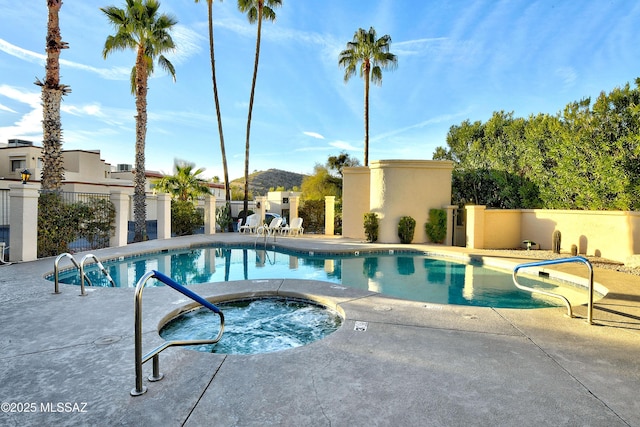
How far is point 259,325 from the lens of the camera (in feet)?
16.5

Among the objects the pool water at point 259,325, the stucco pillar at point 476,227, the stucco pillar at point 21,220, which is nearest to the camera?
the pool water at point 259,325

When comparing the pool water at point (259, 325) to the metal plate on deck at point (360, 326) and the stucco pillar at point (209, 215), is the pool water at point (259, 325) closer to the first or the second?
the metal plate on deck at point (360, 326)

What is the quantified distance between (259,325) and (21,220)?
25.2 ft

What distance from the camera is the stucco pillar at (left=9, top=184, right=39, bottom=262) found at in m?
8.62

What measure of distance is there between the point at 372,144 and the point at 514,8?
41.7 ft

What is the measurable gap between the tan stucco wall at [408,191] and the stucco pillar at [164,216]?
8935 mm

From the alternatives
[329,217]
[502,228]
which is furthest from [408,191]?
[329,217]

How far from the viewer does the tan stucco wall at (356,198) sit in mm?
15992

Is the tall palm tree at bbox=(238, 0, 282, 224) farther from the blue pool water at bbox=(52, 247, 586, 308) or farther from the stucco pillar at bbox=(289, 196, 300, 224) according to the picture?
the blue pool water at bbox=(52, 247, 586, 308)

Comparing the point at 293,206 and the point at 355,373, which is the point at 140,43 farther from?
the point at 355,373

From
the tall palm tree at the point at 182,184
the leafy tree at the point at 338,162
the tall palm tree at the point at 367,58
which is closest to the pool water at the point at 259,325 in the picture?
the tall palm tree at the point at 182,184

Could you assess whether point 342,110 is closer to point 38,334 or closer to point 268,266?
point 268,266

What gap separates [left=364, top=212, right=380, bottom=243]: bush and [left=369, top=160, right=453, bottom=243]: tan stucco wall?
21 centimetres

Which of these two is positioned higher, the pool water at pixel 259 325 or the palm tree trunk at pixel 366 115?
the palm tree trunk at pixel 366 115
